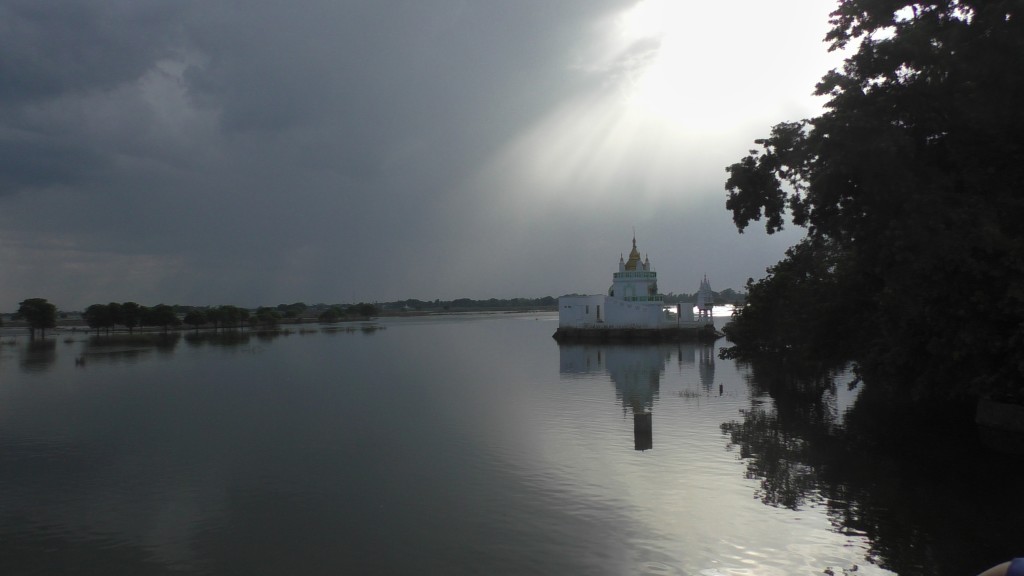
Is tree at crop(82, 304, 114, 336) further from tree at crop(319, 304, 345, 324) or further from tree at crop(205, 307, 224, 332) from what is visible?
tree at crop(319, 304, 345, 324)

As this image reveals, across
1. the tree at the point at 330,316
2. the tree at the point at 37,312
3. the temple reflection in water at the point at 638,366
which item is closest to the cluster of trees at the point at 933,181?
the temple reflection in water at the point at 638,366

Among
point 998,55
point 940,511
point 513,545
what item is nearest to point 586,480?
point 513,545

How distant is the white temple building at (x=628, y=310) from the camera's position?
7262 centimetres

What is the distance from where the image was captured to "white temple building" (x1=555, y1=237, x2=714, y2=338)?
2859 inches

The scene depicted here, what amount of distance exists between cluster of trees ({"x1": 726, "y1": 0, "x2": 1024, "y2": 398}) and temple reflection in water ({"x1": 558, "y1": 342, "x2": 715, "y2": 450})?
6569mm

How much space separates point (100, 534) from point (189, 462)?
19.5 ft

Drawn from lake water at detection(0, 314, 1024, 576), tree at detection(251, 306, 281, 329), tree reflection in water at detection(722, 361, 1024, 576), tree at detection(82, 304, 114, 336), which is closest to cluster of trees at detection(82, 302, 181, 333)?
tree at detection(82, 304, 114, 336)

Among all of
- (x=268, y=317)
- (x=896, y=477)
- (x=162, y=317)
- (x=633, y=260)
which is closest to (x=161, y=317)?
(x=162, y=317)

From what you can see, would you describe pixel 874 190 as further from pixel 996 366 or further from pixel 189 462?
pixel 189 462

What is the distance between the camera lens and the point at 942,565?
945 centimetres

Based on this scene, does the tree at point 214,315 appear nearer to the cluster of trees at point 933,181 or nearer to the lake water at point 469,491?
the lake water at point 469,491

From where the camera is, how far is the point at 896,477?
14.2 m

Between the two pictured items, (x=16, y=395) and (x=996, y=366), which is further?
(x=16, y=395)

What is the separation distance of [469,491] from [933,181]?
12.2m
